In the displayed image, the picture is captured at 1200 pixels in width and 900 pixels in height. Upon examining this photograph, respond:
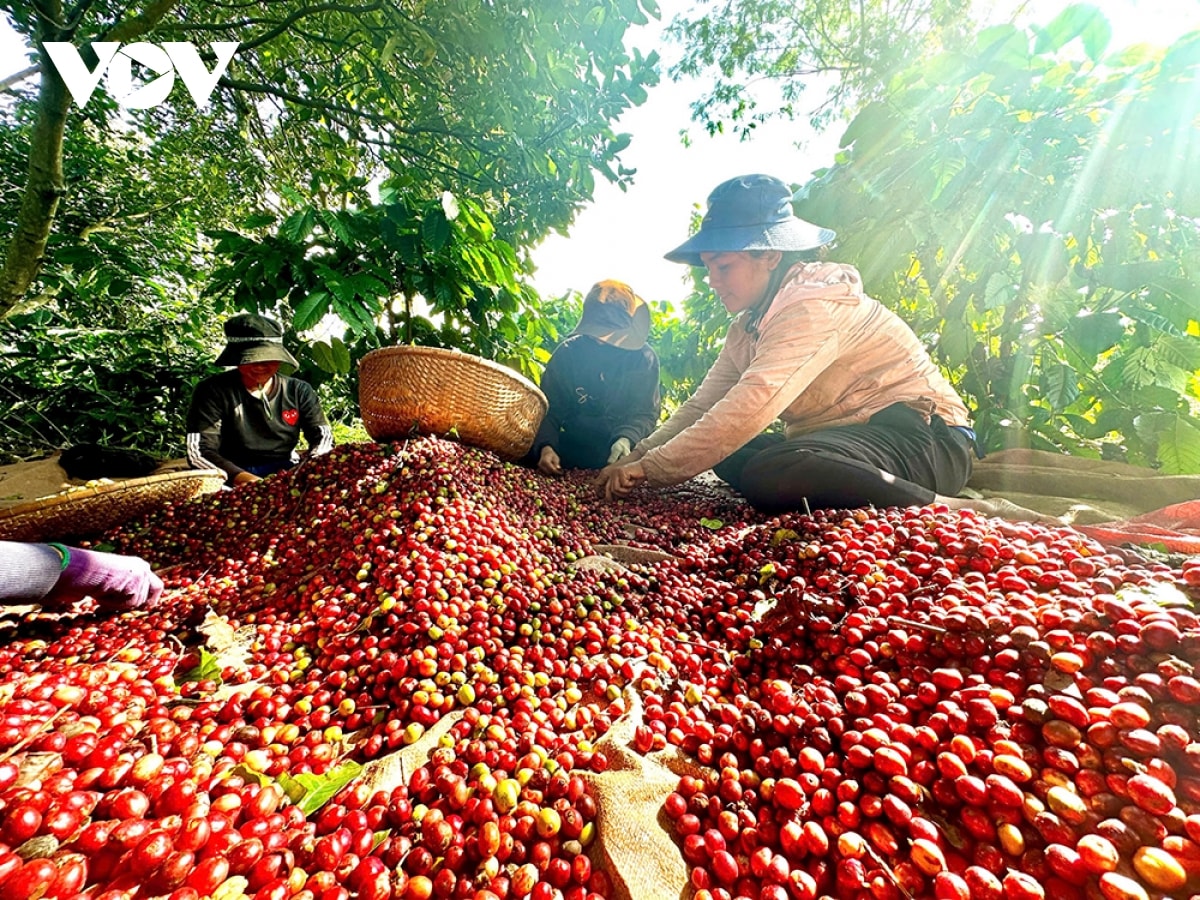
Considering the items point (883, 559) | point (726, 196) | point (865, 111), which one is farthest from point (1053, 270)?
point (883, 559)

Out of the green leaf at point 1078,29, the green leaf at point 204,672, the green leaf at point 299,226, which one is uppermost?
the green leaf at point 1078,29

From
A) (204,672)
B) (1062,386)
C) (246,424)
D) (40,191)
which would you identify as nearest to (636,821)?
(204,672)

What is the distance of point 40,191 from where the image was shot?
10.2 feet

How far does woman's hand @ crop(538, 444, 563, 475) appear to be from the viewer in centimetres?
360

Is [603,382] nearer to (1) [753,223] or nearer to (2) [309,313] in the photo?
(1) [753,223]

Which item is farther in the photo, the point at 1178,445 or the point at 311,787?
the point at 1178,445

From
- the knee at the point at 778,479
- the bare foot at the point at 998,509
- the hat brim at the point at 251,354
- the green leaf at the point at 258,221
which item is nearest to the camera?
the bare foot at the point at 998,509

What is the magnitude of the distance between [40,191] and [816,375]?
4.96 m

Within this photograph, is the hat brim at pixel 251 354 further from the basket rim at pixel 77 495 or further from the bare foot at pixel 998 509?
the bare foot at pixel 998 509

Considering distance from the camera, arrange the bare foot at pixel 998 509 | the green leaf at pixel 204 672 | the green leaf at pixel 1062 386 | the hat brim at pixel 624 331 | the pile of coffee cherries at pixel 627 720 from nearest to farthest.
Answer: the pile of coffee cherries at pixel 627 720
the green leaf at pixel 204 672
the bare foot at pixel 998 509
the green leaf at pixel 1062 386
the hat brim at pixel 624 331

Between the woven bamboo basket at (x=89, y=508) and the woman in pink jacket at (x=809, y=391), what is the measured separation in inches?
102

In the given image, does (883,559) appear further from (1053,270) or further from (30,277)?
(30,277)

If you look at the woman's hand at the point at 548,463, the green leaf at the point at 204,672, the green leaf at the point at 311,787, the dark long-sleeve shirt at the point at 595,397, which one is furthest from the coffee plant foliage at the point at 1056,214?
the green leaf at the point at 204,672

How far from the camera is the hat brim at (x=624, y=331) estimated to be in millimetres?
4098
